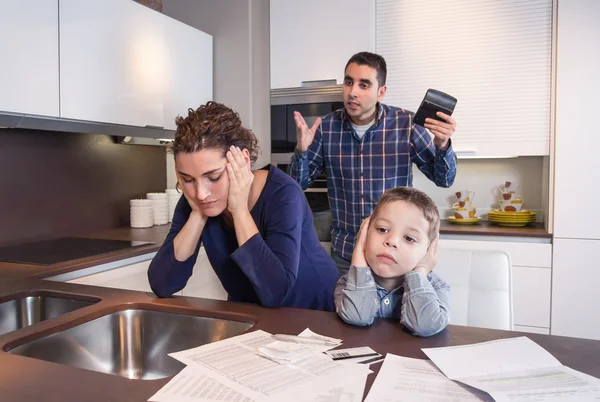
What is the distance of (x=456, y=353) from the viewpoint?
0.91 m

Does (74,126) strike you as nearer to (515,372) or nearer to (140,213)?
(140,213)

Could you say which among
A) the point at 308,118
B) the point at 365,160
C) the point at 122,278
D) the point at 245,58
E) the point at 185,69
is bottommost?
the point at 122,278

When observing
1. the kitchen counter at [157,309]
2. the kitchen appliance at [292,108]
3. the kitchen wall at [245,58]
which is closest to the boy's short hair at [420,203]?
the kitchen counter at [157,309]

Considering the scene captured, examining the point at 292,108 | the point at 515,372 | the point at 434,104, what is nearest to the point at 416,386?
the point at 515,372

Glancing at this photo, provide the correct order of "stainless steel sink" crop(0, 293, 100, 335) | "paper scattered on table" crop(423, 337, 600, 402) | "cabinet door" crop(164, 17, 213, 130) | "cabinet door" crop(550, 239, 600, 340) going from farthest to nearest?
"cabinet door" crop(164, 17, 213, 130) → "cabinet door" crop(550, 239, 600, 340) → "stainless steel sink" crop(0, 293, 100, 335) → "paper scattered on table" crop(423, 337, 600, 402)

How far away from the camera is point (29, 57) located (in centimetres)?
200

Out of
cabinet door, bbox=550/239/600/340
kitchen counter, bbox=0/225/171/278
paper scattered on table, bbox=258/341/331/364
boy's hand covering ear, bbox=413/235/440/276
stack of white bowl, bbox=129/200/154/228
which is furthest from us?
stack of white bowl, bbox=129/200/154/228

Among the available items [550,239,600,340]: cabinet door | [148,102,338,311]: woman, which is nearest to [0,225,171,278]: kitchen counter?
[148,102,338,311]: woman

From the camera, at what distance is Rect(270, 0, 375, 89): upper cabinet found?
2.90 metres

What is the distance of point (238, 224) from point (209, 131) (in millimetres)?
239

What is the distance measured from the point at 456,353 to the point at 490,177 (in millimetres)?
2459

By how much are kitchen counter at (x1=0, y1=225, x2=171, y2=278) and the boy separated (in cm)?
116

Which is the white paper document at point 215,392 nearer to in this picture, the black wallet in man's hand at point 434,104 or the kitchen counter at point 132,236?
the kitchen counter at point 132,236

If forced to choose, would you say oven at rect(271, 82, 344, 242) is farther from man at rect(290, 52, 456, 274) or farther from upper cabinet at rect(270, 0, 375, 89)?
man at rect(290, 52, 456, 274)
